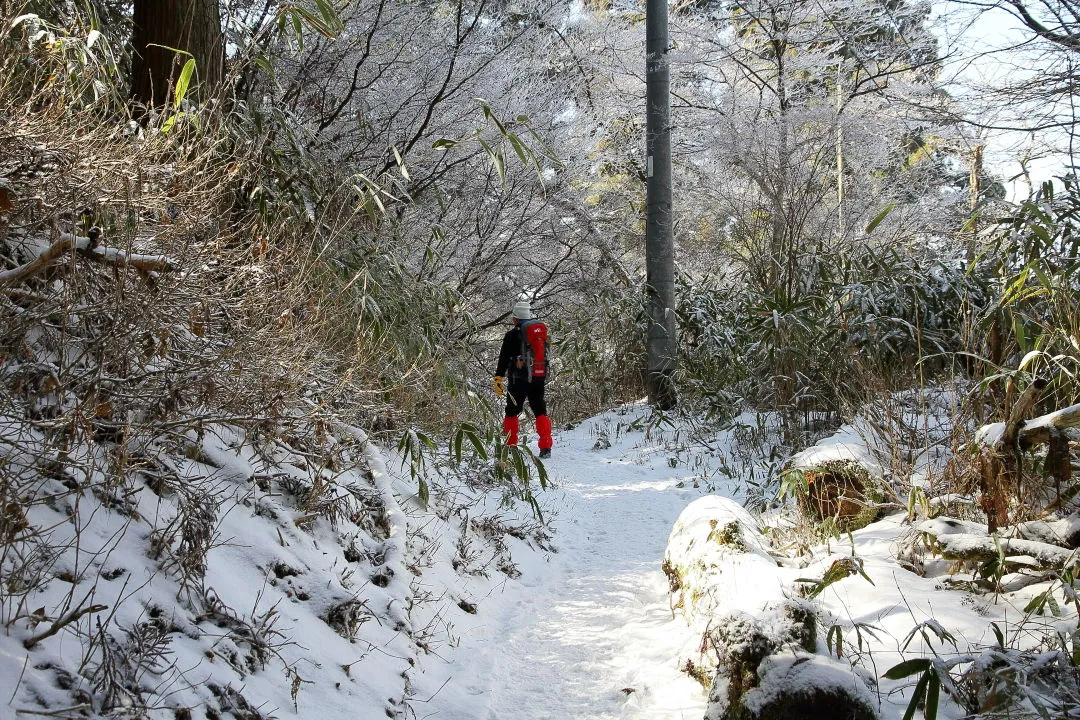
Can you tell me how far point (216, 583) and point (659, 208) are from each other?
8656 millimetres

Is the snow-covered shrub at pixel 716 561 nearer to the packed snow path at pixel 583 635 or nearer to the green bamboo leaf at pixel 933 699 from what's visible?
the packed snow path at pixel 583 635

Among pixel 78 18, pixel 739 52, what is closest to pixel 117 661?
pixel 78 18

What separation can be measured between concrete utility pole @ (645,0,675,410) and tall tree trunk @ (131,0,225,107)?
7.02 m

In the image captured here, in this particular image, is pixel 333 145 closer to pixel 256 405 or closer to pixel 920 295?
pixel 256 405

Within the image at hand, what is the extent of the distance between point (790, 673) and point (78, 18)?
12.6 ft

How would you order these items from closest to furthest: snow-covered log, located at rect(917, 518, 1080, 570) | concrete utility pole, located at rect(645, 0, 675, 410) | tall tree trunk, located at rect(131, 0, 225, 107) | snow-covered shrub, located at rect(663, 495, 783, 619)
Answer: snow-covered log, located at rect(917, 518, 1080, 570) < snow-covered shrub, located at rect(663, 495, 783, 619) < tall tree trunk, located at rect(131, 0, 225, 107) < concrete utility pole, located at rect(645, 0, 675, 410)

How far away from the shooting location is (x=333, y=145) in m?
5.41

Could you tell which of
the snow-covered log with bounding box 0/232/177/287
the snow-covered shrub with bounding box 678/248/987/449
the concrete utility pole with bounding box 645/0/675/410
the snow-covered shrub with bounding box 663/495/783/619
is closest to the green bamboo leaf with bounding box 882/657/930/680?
the snow-covered shrub with bounding box 663/495/783/619

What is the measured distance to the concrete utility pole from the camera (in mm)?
10141

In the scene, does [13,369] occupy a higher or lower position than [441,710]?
higher

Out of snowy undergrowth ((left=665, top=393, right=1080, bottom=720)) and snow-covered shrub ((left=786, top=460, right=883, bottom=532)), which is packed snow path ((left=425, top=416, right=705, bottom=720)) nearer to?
snowy undergrowth ((left=665, top=393, right=1080, bottom=720))

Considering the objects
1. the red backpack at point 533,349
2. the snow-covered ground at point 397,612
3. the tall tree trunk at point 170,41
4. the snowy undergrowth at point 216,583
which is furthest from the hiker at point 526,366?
the tall tree trunk at point 170,41

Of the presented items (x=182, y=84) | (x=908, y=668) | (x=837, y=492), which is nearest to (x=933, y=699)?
(x=908, y=668)

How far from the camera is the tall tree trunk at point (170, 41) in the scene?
4012mm
